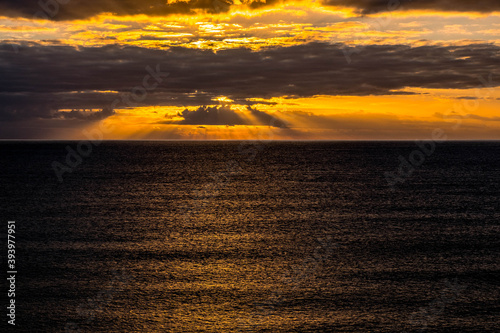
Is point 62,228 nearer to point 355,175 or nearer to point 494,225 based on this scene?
point 494,225

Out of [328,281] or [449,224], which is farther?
[449,224]

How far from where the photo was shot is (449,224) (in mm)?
54250

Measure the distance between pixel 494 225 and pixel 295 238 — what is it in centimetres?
2344

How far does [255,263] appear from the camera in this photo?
38.3m

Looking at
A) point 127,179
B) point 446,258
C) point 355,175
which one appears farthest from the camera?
point 355,175

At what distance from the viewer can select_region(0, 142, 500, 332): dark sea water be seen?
27812 mm

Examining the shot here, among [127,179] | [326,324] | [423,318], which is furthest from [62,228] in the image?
[127,179]

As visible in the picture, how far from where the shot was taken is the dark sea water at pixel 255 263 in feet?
91.2

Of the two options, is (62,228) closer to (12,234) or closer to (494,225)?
(12,234)

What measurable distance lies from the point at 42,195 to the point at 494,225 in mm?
65523

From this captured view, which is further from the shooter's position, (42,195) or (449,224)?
(42,195)

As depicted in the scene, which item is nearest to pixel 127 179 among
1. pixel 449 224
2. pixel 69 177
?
pixel 69 177

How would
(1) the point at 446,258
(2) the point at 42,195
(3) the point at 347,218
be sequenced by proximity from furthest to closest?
(2) the point at 42,195 → (3) the point at 347,218 → (1) the point at 446,258

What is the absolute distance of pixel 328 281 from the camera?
34.3 m
